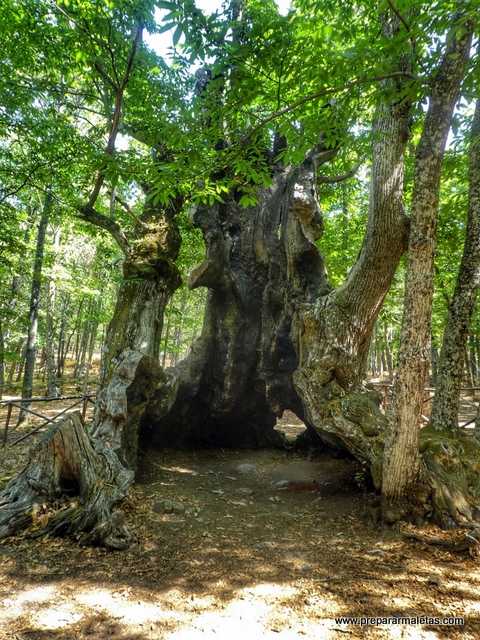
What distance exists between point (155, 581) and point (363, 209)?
A: 40.0ft

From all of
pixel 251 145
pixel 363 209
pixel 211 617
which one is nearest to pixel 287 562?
pixel 211 617

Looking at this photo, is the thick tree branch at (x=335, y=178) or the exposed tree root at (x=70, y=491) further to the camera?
the thick tree branch at (x=335, y=178)

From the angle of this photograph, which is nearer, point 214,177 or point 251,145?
point 251,145

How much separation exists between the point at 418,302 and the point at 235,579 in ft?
12.6

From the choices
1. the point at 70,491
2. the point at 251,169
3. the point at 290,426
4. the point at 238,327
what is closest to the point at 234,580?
the point at 70,491

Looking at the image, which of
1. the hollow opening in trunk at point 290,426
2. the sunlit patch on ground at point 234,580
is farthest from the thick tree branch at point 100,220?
the hollow opening in trunk at point 290,426

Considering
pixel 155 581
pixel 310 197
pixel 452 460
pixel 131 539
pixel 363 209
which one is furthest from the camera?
pixel 363 209

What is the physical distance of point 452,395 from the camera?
17.9 feet

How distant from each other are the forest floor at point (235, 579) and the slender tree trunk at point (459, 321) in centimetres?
186

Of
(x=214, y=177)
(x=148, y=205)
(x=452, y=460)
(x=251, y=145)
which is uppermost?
(x=214, y=177)

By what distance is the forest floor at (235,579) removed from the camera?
2.76m

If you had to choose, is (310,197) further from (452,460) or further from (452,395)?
(452,460)

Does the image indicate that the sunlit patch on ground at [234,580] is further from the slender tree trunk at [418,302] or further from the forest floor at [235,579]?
the slender tree trunk at [418,302]

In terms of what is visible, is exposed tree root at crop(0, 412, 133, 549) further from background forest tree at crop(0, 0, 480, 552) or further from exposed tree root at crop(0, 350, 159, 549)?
background forest tree at crop(0, 0, 480, 552)
